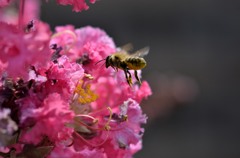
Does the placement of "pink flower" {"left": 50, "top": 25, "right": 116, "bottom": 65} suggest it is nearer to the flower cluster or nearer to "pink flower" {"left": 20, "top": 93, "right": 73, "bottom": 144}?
the flower cluster

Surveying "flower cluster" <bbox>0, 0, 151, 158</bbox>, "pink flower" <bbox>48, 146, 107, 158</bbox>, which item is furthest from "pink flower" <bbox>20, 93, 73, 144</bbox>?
"pink flower" <bbox>48, 146, 107, 158</bbox>

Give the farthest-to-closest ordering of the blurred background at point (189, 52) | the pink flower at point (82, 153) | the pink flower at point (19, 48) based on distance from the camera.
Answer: the blurred background at point (189, 52)
the pink flower at point (82, 153)
the pink flower at point (19, 48)

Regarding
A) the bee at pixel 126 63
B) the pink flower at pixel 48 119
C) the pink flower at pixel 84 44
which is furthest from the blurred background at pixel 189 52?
the pink flower at pixel 48 119

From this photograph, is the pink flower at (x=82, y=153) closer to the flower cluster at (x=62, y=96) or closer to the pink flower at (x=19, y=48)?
the flower cluster at (x=62, y=96)

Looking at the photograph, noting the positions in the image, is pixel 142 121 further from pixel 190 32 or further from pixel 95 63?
pixel 190 32

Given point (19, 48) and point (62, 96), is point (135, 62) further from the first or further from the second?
point (19, 48)

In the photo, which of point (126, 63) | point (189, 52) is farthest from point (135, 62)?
point (189, 52)
